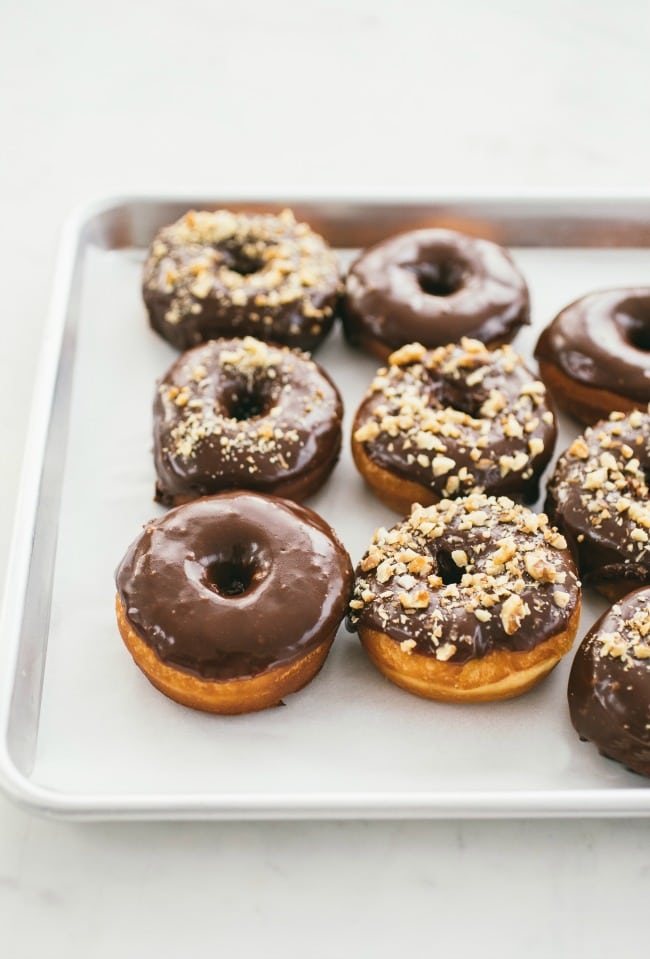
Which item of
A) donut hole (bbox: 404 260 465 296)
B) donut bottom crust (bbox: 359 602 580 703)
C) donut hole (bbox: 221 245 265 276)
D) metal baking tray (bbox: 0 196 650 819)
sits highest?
donut hole (bbox: 404 260 465 296)

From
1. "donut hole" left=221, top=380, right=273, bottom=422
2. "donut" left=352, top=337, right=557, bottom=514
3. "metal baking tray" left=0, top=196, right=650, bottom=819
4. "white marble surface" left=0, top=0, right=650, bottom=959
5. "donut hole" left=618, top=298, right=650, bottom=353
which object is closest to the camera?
"metal baking tray" left=0, top=196, right=650, bottom=819

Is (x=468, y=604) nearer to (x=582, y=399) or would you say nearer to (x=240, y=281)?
(x=582, y=399)

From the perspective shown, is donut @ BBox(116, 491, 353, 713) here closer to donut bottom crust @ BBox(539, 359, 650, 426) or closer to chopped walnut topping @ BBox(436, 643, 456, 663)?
chopped walnut topping @ BBox(436, 643, 456, 663)

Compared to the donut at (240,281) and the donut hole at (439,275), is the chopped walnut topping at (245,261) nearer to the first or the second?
the donut at (240,281)

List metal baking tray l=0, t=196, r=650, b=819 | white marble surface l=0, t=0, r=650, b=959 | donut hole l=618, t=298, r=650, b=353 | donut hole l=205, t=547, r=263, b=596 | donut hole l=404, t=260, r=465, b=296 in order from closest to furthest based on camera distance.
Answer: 1. metal baking tray l=0, t=196, r=650, b=819
2. donut hole l=205, t=547, r=263, b=596
3. donut hole l=618, t=298, r=650, b=353
4. donut hole l=404, t=260, r=465, b=296
5. white marble surface l=0, t=0, r=650, b=959

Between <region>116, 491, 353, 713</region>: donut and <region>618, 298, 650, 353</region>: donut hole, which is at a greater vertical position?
<region>618, 298, 650, 353</region>: donut hole

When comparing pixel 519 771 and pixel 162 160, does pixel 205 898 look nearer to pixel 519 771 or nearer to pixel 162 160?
pixel 519 771

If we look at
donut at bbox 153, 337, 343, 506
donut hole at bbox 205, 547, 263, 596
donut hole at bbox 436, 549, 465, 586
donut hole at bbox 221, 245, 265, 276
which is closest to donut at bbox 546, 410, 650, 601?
donut hole at bbox 436, 549, 465, 586

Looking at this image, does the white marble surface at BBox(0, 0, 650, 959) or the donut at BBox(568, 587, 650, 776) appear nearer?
the donut at BBox(568, 587, 650, 776)
